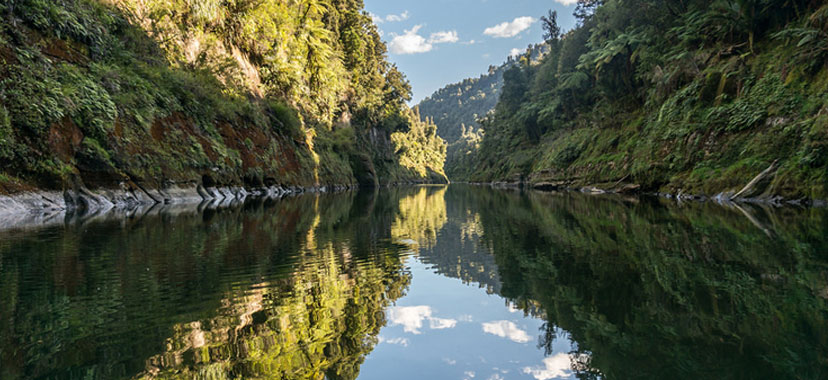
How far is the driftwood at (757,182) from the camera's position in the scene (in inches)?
512

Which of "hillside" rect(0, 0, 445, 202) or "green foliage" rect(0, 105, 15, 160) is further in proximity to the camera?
"hillside" rect(0, 0, 445, 202)

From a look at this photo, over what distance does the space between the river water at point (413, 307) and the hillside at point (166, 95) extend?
563cm

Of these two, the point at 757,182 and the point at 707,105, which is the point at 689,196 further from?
the point at 707,105

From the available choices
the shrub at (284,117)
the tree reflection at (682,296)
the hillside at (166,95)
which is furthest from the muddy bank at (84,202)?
the shrub at (284,117)

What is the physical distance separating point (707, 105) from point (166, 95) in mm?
23600

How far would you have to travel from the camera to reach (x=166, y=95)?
1722 centimetres

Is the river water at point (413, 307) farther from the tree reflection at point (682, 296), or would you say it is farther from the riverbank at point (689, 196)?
the riverbank at point (689, 196)

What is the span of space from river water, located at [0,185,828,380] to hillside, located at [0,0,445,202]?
18.5 feet

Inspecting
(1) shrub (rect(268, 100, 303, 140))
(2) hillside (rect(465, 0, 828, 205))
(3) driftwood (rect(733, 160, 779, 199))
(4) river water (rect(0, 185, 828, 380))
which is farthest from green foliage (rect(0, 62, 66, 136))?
(3) driftwood (rect(733, 160, 779, 199))

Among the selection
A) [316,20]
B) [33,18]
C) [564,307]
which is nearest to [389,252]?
[564,307]

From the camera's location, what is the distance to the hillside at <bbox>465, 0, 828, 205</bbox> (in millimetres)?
13070

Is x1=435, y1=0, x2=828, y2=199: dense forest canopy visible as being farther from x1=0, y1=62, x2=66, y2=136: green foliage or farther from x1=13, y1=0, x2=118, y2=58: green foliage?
x1=13, y1=0, x2=118, y2=58: green foliage

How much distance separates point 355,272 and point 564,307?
8.40 ft

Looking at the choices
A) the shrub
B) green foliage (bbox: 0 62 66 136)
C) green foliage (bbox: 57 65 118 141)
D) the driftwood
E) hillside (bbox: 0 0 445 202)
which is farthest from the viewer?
the shrub
